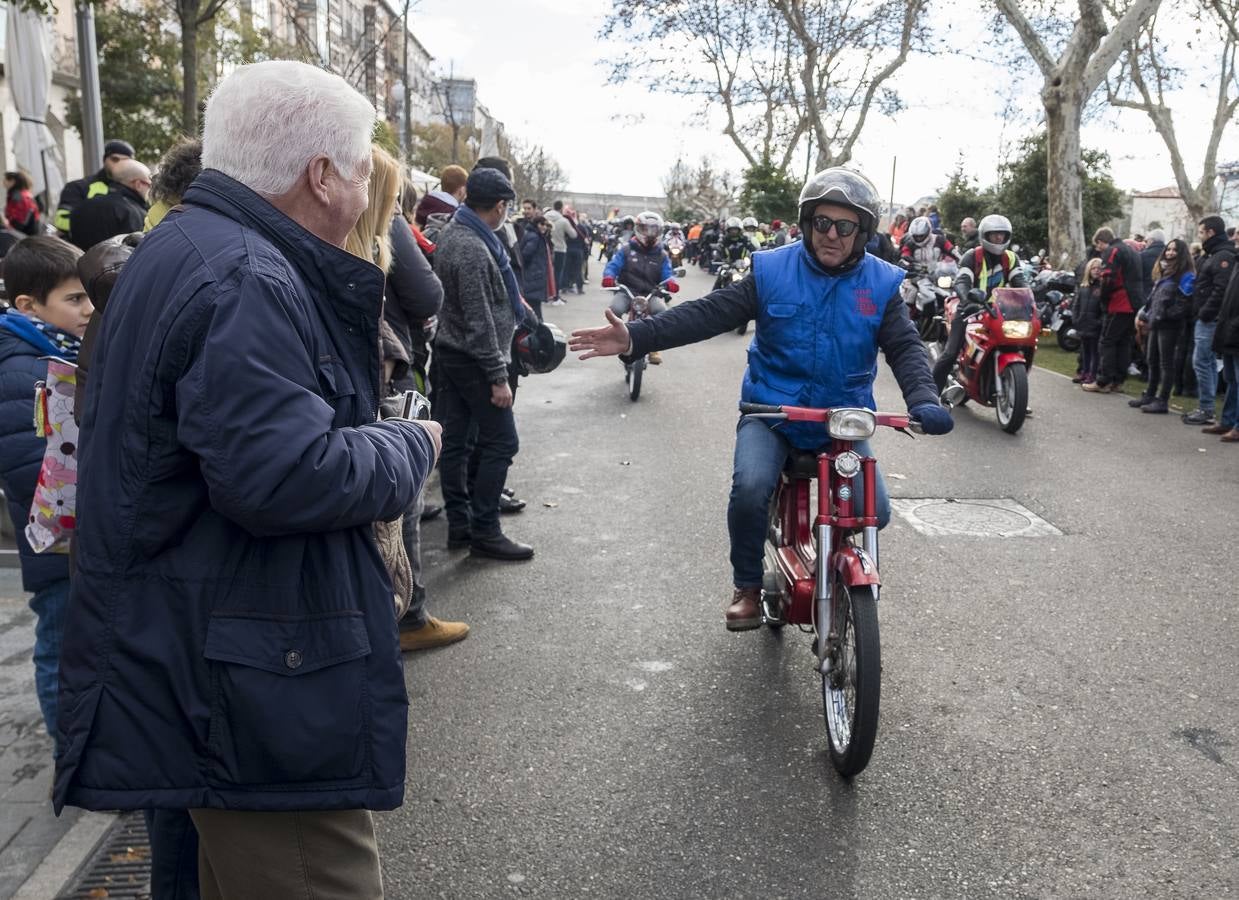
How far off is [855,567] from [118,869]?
2.38 meters

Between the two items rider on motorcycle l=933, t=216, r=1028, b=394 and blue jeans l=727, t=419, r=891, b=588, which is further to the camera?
rider on motorcycle l=933, t=216, r=1028, b=394

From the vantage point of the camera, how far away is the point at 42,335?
10.6 feet

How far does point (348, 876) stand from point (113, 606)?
62 cm

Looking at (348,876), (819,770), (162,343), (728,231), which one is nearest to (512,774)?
(819,770)

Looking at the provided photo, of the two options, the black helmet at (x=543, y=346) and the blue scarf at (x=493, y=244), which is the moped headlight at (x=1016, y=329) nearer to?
the blue scarf at (x=493, y=244)

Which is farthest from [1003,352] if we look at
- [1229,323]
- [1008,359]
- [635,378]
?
[635,378]

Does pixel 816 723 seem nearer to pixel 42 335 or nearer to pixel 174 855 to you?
pixel 174 855

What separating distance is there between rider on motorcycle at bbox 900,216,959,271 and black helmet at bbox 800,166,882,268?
13.5 metres

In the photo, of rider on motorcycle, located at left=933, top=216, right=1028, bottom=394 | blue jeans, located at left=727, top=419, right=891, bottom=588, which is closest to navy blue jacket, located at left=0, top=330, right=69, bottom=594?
blue jeans, located at left=727, top=419, right=891, bottom=588

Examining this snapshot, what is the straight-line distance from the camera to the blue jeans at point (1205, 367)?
10.5 metres

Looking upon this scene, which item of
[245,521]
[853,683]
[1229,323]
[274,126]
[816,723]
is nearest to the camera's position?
[245,521]

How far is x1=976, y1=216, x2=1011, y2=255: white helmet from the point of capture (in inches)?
421

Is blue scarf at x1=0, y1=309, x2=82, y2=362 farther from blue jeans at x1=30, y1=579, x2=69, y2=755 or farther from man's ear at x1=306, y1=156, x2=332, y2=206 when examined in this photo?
man's ear at x1=306, y1=156, x2=332, y2=206

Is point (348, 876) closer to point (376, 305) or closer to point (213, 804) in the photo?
point (213, 804)
